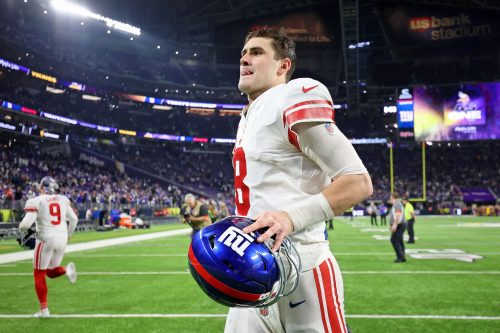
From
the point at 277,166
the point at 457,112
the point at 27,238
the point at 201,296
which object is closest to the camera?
the point at 277,166

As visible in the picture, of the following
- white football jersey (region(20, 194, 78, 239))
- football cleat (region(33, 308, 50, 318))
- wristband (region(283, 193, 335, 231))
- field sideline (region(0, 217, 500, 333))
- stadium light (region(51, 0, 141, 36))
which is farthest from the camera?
stadium light (region(51, 0, 141, 36))

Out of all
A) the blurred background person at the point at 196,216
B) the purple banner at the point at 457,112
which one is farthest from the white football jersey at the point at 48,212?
the purple banner at the point at 457,112

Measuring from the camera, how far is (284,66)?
254cm

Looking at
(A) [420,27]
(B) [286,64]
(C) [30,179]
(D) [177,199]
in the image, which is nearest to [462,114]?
(A) [420,27]

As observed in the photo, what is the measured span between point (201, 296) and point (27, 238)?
2841 mm

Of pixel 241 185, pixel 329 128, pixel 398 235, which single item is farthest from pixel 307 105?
pixel 398 235

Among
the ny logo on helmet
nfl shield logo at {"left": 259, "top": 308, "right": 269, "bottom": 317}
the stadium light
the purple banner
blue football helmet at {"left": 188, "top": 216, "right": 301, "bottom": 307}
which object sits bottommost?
nfl shield logo at {"left": 259, "top": 308, "right": 269, "bottom": 317}

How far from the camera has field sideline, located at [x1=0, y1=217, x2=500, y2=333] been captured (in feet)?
19.9

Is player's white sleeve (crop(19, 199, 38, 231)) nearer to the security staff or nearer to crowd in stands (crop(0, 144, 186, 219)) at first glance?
the security staff

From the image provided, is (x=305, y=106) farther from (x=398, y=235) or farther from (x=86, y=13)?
(x=86, y=13)

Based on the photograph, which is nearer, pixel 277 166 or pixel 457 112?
pixel 277 166

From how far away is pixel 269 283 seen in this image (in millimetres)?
1794

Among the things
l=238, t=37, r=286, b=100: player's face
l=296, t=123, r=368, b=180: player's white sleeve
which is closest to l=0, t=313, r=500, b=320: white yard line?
l=238, t=37, r=286, b=100: player's face

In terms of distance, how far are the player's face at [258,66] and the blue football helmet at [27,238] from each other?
244 inches
